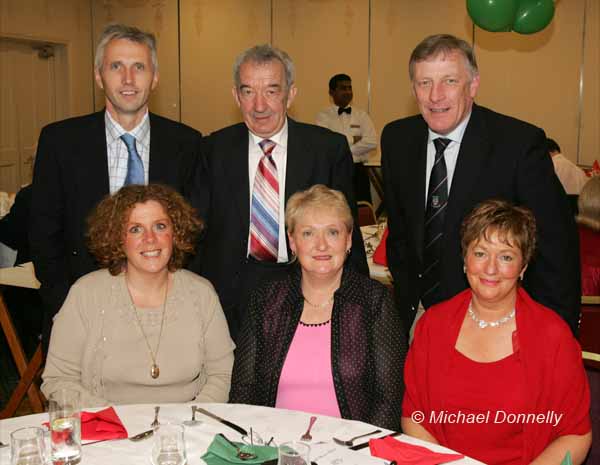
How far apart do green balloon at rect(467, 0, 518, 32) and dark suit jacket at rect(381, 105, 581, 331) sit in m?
4.54

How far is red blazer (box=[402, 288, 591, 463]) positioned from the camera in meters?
2.17

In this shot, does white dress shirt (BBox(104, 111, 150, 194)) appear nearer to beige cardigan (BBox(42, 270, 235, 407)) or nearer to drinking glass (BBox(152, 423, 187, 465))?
beige cardigan (BBox(42, 270, 235, 407))

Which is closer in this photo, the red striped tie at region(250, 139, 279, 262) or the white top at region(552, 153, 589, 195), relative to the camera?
the red striped tie at region(250, 139, 279, 262)

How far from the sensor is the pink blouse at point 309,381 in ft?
8.09

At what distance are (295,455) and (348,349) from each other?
885mm

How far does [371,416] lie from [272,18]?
349 inches

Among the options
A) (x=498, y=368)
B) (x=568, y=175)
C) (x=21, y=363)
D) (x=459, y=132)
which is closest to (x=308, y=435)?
(x=498, y=368)

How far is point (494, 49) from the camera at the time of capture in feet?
30.2

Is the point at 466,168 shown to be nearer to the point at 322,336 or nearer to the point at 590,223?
the point at 322,336

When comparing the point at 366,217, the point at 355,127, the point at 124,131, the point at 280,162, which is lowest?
the point at 366,217

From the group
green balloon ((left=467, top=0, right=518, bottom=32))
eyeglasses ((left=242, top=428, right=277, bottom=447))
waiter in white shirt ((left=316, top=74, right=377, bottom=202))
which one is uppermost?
green balloon ((left=467, top=0, right=518, bottom=32))

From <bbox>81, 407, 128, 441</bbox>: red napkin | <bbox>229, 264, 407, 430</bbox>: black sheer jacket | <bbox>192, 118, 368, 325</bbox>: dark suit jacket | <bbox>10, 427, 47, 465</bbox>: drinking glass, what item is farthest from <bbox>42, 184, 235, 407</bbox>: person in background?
<bbox>10, 427, 47, 465</bbox>: drinking glass

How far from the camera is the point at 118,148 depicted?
9.77 ft

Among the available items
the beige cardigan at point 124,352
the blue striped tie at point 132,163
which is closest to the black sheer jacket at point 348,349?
the beige cardigan at point 124,352
